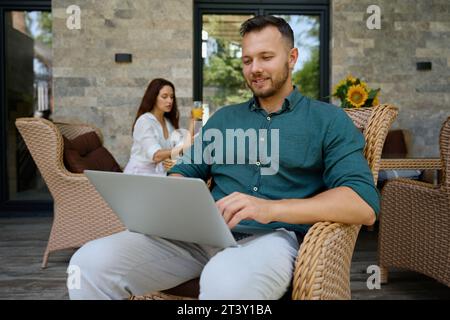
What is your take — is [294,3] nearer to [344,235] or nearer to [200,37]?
[200,37]

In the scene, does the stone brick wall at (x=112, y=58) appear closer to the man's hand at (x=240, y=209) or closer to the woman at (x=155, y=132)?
the woman at (x=155, y=132)

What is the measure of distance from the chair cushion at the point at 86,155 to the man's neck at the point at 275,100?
5.71 ft

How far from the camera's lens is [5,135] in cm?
538

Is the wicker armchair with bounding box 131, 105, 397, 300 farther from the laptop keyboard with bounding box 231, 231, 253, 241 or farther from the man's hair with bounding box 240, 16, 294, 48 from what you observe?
the man's hair with bounding box 240, 16, 294, 48

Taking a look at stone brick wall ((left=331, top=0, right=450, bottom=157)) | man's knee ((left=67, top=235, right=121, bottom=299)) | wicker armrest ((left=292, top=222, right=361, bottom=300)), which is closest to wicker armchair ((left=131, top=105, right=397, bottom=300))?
wicker armrest ((left=292, top=222, right=361, bottom=300))

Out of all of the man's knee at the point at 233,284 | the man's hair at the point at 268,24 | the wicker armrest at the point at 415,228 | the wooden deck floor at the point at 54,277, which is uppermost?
the man's hair at the point at 268,24

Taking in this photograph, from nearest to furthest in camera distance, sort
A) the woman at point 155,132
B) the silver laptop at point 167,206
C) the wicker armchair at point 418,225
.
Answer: the silver laptop at point 167,206 → the wicker armchair at point 418,225 → the woman at point 155,132

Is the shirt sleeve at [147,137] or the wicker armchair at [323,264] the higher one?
the shirt sleeve at [147,137]

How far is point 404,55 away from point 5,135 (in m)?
4.69

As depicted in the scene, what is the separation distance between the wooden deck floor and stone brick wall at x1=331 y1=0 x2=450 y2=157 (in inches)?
85.0

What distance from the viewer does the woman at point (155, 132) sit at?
3211 millimetres

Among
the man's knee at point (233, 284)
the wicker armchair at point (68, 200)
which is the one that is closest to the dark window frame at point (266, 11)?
the wicker armchair at point (68, 200)

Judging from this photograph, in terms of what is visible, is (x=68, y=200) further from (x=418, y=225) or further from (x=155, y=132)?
(x=418, y=225)

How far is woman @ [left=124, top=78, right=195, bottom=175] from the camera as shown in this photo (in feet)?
10.5
